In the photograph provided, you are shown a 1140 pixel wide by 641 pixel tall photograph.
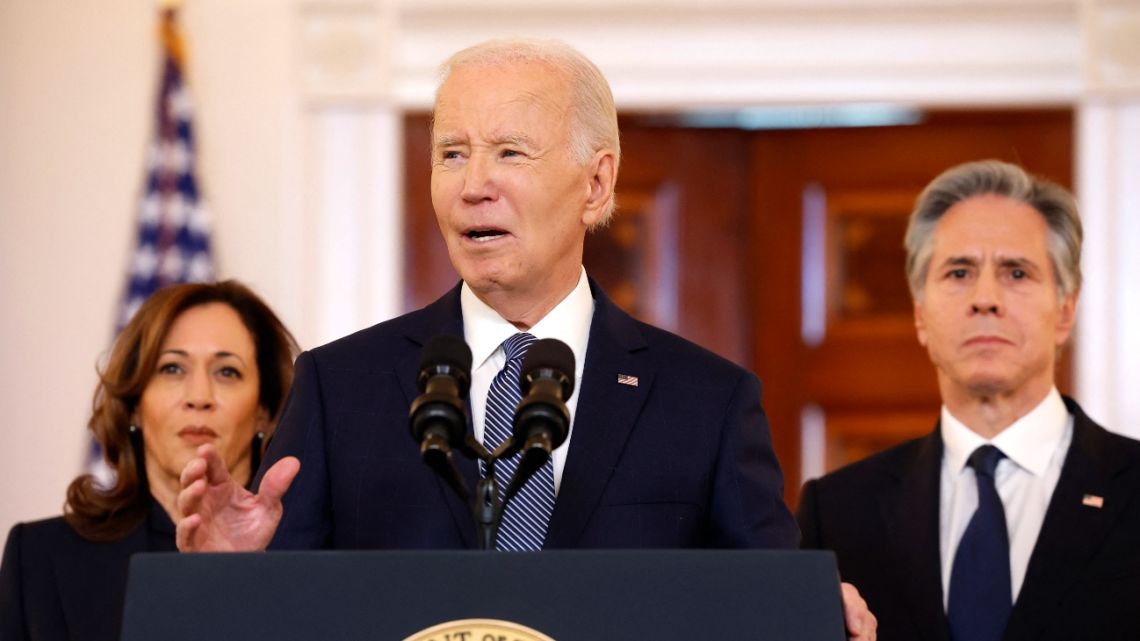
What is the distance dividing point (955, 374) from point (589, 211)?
46.7 inches

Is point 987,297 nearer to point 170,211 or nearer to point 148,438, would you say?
point 148,438

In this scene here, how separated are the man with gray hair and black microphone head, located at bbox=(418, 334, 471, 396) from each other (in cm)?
155

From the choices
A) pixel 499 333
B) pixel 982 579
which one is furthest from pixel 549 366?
pixel 982 579

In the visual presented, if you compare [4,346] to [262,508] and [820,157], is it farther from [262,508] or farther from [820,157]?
[262,508]

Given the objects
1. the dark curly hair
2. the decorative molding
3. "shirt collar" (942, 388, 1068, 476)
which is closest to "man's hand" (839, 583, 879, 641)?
"shirt collar" (942, 388, 1068, 476)

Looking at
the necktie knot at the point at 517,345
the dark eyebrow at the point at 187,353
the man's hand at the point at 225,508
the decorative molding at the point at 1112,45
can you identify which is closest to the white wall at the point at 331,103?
the decorative molding at the point at 1112,45

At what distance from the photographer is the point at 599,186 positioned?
251 centimetres

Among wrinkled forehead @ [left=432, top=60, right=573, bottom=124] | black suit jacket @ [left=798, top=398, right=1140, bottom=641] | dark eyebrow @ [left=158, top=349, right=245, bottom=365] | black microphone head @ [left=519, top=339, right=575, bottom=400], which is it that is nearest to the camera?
black microphone head @ [left=519, top=339, right=575, bottom=400]

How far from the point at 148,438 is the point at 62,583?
0.38 metres

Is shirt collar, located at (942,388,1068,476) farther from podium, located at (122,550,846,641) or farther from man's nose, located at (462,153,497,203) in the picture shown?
podium, located at (122,550,846,641)

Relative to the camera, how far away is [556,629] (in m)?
1.69

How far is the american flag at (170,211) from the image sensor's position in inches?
212

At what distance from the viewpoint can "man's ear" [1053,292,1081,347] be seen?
3.46m

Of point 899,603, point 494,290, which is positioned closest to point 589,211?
point 494,290
